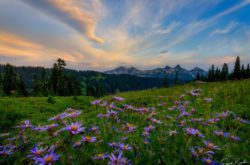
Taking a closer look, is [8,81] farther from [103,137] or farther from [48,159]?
[48,159]

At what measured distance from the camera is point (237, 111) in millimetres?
4438

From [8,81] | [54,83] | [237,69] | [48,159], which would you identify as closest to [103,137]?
[48,159]

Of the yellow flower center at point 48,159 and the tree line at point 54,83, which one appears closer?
the yellow flower center at point 48,159

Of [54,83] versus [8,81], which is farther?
[8,81]

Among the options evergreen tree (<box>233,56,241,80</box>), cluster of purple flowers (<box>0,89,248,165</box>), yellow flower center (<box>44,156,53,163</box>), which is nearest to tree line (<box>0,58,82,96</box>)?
cluster of purple flowers (<box>0,89,248,165</box>)

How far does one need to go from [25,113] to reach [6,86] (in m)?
47.4

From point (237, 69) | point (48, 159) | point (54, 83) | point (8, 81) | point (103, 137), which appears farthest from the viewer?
point (237, 69)

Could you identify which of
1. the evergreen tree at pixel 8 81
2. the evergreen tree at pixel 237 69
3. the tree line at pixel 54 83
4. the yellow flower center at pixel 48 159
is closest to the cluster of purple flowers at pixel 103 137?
the yellow flower center at pixel 48 159

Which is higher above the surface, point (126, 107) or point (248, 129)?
point (126, 107)

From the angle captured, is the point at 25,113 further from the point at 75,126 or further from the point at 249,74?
the point at 249,74

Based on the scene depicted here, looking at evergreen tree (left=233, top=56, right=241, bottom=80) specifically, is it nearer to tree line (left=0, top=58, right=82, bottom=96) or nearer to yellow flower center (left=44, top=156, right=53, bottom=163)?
tree line (left=0, top=58, right=82, bottom=96)

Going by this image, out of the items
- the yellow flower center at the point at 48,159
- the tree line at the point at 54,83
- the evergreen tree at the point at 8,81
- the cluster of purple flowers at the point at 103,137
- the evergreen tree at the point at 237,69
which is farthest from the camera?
the evergreen tree at the point at 237,69

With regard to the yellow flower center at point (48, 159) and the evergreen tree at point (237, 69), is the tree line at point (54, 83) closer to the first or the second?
the yellow flower center at point (48, 159)

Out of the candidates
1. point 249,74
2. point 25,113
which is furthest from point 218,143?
point 249,74
